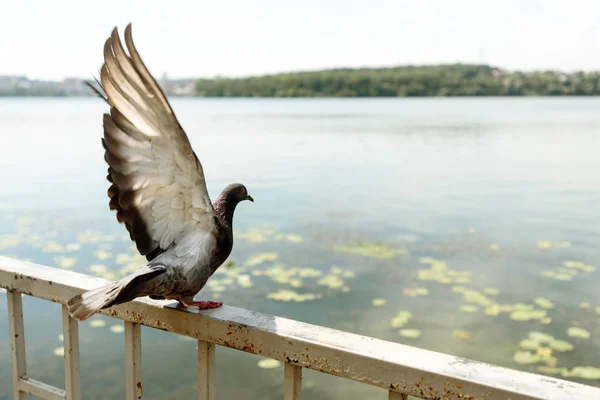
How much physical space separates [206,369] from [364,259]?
515cm

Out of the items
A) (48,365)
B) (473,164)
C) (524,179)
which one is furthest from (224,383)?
(473,164)

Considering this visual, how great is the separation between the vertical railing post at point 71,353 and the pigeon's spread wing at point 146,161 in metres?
0.44

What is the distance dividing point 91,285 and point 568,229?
24.9ft

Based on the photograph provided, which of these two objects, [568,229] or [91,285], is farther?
[568,229]

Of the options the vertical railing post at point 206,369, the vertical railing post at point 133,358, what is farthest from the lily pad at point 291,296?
the vertical railing post at point 206,369

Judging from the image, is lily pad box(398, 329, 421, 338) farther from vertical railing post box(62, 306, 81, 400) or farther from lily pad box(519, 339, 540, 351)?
vertical railing post box(62, 306, 81, 400)

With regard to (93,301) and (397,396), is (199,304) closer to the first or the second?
(93,301)

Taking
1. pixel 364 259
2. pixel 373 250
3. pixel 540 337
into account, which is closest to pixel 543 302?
pixel 540 337

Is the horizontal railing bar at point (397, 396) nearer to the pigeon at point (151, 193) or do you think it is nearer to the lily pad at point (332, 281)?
the pigeon at point (151, 193)

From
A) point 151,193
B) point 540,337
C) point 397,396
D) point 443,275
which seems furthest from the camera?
point 443,275

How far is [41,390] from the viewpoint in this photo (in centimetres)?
171

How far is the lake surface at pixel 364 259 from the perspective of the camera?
4.29 metres

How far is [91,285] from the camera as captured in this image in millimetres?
1514

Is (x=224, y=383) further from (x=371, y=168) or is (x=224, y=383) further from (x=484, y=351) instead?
(x=371, y=168)
